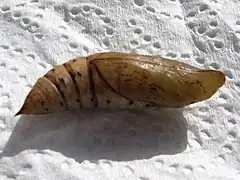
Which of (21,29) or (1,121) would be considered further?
(21,29)

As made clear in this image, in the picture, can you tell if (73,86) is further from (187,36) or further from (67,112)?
(187,36)

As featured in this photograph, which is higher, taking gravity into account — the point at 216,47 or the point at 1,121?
the point at 216,47

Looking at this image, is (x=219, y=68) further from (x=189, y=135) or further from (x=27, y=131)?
(x=27, y=131)

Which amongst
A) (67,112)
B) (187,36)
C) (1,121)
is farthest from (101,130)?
(187,36)
